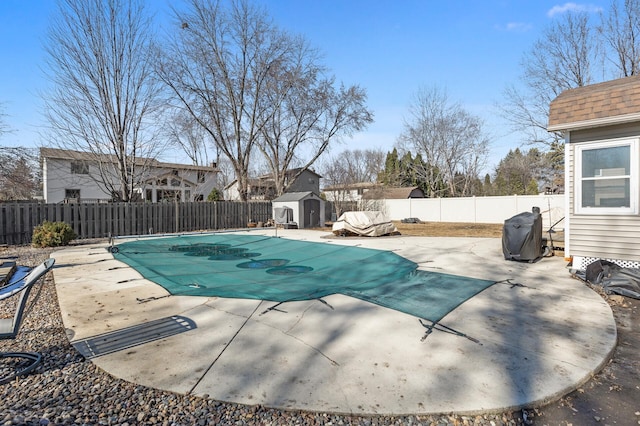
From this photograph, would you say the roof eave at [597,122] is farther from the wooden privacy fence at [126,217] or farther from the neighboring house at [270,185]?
the neighboring house at [270,185]

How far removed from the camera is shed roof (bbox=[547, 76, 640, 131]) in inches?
192

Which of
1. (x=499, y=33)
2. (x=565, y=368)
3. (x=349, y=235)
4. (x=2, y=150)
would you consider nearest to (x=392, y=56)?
(x=499, y=33)

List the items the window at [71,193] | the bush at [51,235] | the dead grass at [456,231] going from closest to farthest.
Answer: the bush at [51,235] → the dead grass at [456,231] → the window at [71,193]

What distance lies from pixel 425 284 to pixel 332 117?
61.7 feet

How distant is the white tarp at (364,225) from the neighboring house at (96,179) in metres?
10.4

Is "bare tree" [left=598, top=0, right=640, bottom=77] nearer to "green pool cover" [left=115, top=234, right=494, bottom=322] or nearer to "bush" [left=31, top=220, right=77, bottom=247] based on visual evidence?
"green pool cover" [left=115, top=234, right=494, bottom=322]

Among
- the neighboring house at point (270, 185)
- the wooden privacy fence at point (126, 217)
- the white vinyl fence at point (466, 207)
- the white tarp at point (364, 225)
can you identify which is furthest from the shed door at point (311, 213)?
the neighboring house at point (270, 185)

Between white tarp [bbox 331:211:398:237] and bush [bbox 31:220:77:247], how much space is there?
858 cm

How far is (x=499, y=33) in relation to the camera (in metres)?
10.3

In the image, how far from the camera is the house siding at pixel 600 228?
507cm

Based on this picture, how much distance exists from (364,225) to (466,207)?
12480 mm

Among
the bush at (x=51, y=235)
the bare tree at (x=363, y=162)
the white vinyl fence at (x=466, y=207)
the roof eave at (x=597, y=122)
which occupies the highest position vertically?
the bare tree at (x=363, y=162)

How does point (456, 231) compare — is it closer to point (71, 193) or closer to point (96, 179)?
point (96, 179)

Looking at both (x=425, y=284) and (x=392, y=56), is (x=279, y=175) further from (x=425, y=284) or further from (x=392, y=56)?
(x=425, y=284)
